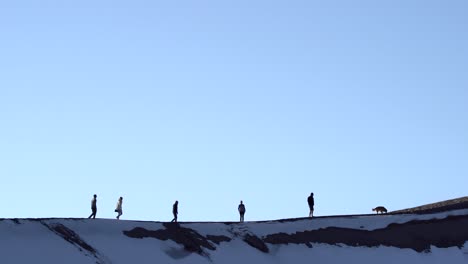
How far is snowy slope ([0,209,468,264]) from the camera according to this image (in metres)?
39.3

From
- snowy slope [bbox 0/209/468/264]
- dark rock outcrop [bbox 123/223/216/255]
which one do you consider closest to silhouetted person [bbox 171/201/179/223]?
snowy slope [bbox 0/209/468/264]

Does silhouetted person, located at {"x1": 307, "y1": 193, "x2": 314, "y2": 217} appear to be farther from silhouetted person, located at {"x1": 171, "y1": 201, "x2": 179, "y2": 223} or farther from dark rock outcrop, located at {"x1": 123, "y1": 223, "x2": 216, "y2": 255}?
dark rock outcrop, located at {"x1": 123, "y1": 223, "x2": 216, "y2": 255}

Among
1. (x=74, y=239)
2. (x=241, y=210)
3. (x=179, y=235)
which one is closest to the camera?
(x=74, y=239)

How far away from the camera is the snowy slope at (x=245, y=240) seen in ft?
129

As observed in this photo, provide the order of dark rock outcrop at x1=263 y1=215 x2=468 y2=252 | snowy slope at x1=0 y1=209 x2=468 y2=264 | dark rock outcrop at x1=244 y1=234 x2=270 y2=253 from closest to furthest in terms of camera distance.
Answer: snowy slope at x1=0 y1=209 x2=468 y2=264 < dark rock outcrop at x1=244 y1=234 x2=270 y2=253 < dark rock outcrop at x1=263 y1=215 x2=468 y2=252

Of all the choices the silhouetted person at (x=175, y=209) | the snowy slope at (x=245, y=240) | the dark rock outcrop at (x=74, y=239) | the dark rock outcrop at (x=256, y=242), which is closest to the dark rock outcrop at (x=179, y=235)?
the snowy slope at (x=245, y=240)

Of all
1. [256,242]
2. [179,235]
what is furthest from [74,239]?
[256,242]

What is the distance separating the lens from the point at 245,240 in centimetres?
4703

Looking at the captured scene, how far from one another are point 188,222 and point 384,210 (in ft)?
62.5

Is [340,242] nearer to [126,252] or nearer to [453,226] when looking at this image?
[453,226]

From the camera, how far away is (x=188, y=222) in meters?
47.3

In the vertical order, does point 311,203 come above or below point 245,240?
above

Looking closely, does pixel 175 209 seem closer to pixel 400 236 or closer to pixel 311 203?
pixel 311 203

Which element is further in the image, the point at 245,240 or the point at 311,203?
the point at 311,203
